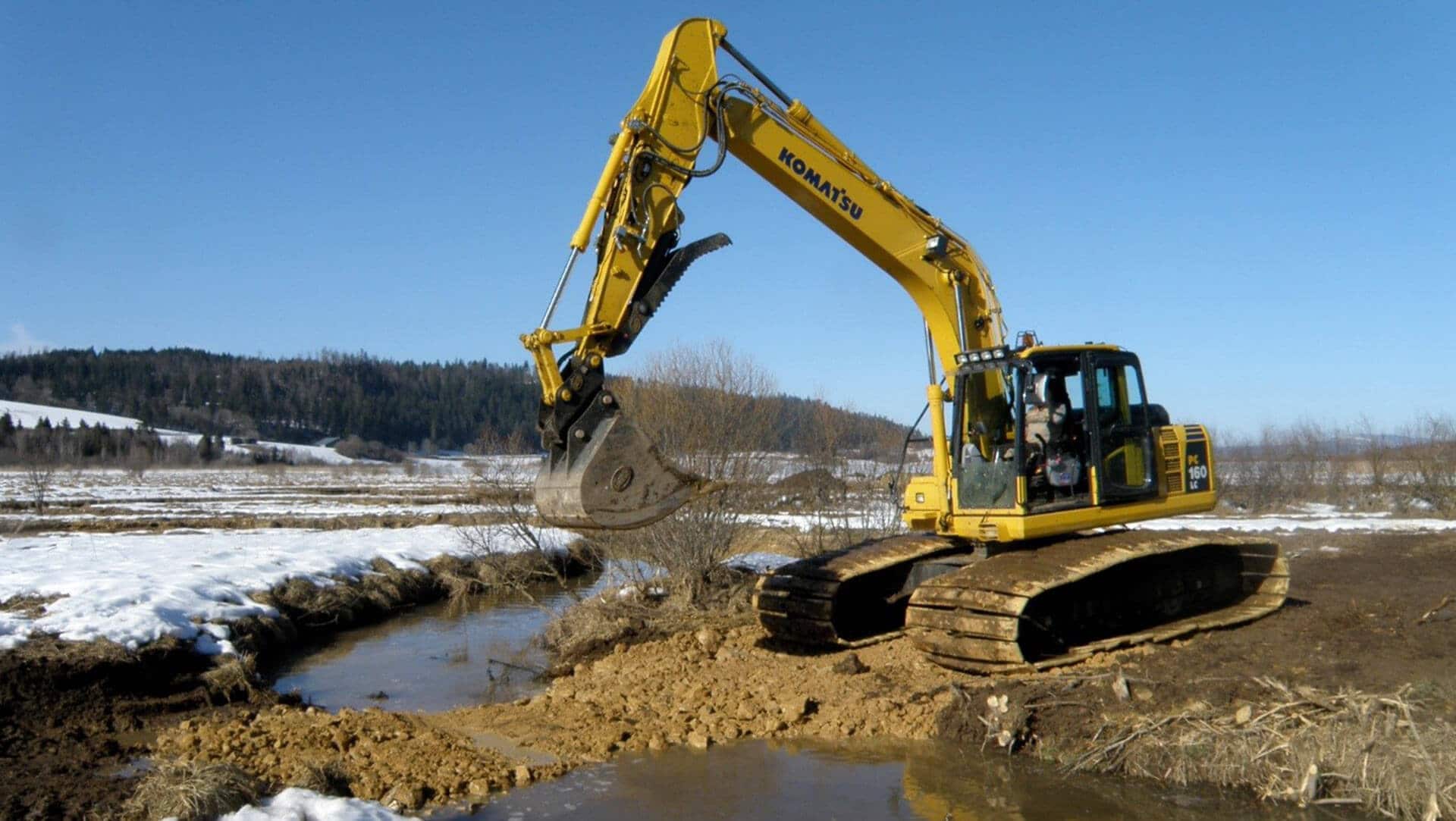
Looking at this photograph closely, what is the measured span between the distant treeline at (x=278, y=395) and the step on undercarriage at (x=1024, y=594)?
10527 centimetres

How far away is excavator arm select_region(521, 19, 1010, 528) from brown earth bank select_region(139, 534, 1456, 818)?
1930 millimetres

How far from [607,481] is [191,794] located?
3.14 metres

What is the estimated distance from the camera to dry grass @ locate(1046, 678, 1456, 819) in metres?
6.47

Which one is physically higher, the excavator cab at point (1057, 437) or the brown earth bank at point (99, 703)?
the excavator cab at point (1057, 437)

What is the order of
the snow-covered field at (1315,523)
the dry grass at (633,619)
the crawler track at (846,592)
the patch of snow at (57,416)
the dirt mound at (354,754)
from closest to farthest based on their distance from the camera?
the dirt mound at (354,754)
the crawler track at (846,592)
the dry grass at (633,619)
the snow-covered field at (1315,523)
the patch of snow at (57,416)

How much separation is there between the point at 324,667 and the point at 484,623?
3439 mm

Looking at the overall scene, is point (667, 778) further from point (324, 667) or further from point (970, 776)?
point (324, 667)

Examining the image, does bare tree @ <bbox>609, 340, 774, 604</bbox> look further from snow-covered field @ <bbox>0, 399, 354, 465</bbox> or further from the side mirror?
snow-covered field @ <bbox>0, 399, 354, 465</bbox>

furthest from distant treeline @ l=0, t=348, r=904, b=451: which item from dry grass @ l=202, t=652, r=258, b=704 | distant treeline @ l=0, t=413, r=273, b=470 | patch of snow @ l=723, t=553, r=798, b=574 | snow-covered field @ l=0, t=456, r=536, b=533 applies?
dry grass @ l=202, t=652, r=258, b=704

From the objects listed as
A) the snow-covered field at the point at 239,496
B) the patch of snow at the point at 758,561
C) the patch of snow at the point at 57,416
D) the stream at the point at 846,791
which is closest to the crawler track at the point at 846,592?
the stream at the point at 846,791

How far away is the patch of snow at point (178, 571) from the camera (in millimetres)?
12070

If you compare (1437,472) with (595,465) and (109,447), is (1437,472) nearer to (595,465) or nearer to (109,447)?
(595,465)

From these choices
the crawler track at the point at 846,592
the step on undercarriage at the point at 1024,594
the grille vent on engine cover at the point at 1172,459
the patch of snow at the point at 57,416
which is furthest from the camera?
the patch of snow at the point at 57,416

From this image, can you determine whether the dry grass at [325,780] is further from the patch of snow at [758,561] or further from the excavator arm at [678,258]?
the patch of snow at [758,561]
